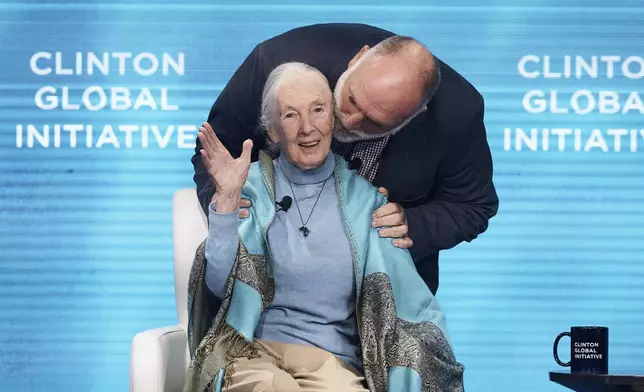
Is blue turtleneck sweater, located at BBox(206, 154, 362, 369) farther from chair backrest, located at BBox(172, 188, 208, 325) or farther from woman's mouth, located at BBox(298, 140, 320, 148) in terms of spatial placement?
chair backrest, located at BBox(172, 188, 208, 325)

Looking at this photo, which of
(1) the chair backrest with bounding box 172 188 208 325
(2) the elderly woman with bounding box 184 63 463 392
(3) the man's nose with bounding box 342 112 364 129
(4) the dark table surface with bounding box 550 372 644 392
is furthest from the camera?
(1) the chair backrest with bounding box 172 188 208 325

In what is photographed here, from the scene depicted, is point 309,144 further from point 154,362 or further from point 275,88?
point 154,362

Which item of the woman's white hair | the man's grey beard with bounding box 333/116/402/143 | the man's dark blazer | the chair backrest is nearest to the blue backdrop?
the man's dark blazer

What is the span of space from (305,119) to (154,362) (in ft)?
2.51

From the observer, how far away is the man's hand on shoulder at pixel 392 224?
11.7 feet

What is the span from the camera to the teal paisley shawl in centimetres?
337

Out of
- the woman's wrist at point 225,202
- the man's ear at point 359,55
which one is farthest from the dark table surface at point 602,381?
the man's ear at point 359,55

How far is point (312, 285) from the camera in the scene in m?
3.44

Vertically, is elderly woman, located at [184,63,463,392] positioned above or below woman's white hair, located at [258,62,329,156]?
below

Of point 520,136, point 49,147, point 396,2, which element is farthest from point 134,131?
point 520,136

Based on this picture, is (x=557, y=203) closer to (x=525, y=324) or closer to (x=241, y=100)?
(x=525, y=324)

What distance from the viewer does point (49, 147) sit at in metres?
4.44

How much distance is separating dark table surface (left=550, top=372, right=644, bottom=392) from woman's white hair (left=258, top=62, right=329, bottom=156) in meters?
1.01

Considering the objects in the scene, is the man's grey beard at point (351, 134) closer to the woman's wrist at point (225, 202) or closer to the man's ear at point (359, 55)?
the man's ear at point (359, 55)
